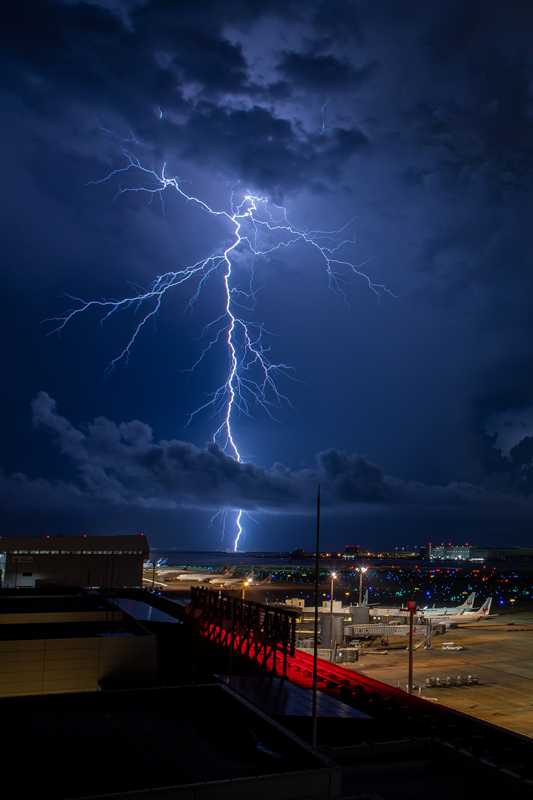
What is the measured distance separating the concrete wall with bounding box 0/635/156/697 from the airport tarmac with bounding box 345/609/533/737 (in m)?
18.3

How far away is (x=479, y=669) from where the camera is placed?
4256 cm

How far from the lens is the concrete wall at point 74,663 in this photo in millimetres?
19969

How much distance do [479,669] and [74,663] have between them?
33.4 meters

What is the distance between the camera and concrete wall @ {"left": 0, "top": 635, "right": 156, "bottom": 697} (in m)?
20.0

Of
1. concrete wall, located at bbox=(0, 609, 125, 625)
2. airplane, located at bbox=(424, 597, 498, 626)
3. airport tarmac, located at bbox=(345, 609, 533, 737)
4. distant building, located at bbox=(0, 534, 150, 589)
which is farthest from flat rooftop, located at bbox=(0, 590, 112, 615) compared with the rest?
airplane, located at bbox=(424, 597, 498, 626)

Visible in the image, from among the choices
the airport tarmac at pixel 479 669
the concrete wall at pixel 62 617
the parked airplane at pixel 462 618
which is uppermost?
the concrete wall at pixel 62 617

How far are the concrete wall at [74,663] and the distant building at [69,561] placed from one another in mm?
41349

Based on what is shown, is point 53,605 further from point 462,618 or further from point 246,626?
point 462,618

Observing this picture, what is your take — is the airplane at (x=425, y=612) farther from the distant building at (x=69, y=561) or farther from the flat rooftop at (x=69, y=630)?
the flat rooftop at (x=69, y=630)

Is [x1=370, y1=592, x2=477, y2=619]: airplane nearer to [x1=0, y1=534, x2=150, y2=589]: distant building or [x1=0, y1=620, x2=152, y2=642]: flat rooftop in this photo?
[x1=0, y1=534, x2=150, y2=589]: distant building

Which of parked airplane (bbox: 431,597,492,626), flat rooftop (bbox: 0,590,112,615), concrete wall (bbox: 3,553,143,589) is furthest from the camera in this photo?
parked airplane (bbox: 431,597,492,626)


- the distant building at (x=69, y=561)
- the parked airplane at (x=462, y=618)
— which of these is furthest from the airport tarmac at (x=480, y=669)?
the distant building at (x=69, y=561)

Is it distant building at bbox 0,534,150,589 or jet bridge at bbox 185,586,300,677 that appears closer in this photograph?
jet bridge at bbox 185,586,300,677

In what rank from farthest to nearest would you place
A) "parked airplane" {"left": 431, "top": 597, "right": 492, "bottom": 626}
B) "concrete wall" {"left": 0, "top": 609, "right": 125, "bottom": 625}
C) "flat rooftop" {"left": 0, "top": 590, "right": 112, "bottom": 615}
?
"parked airplane" {"left": 431, "top": 597, "right": 492, "bottom": 626}
"flat rooftop" {"left": 0, "top": 590, "right": 112, "bottom": 615}
"concrete wall" {"left": 0, "top": 609, "right": 125, "bottom": 625}
